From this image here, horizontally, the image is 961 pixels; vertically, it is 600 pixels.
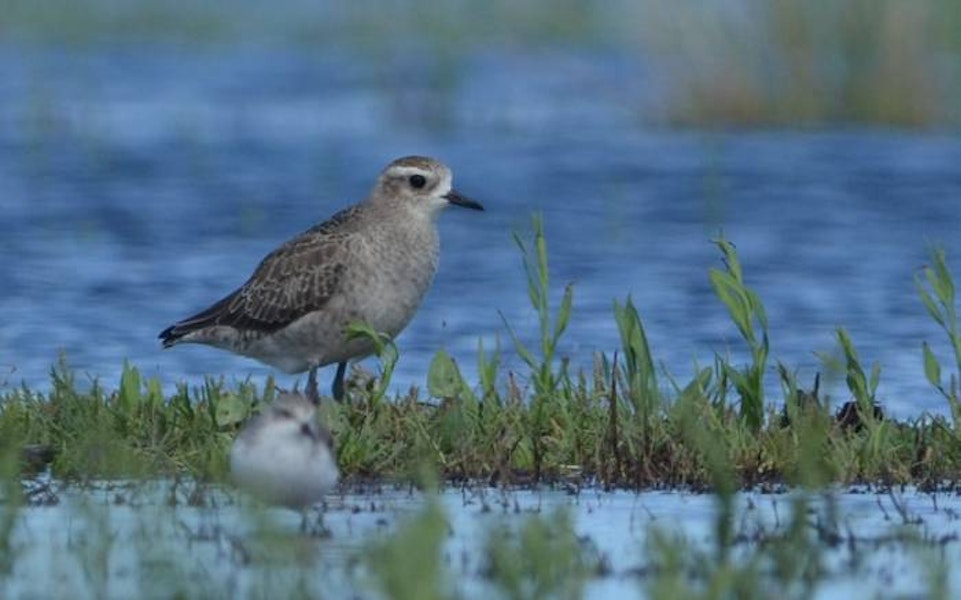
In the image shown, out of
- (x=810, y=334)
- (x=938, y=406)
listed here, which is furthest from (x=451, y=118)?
(x=938, y=406)

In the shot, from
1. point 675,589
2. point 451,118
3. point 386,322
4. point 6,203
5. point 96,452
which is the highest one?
point 451,118

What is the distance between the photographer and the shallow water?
7.32 metres

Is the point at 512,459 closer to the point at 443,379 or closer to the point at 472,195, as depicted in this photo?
the point at 443,379

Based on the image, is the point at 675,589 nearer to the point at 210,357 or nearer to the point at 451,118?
the point at 210,357

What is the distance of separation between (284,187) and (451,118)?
4.08 meters

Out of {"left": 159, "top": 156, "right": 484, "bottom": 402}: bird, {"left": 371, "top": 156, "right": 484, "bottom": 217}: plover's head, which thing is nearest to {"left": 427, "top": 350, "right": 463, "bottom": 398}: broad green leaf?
{"left": 159, "top": 156, "right": 484, "bottom": 402}: bird

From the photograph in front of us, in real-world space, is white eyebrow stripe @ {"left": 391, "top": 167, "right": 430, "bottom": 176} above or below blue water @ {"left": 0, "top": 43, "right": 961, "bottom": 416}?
below

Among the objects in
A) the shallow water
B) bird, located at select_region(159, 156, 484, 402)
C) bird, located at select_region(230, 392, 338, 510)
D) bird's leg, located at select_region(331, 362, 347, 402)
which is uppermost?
bird, located at select_region(159, 156, 484, 402)

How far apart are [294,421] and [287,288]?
299 cm

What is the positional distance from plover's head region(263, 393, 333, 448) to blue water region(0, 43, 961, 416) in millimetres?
3163

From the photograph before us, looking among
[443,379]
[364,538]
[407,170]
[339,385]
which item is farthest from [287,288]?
[364,538]

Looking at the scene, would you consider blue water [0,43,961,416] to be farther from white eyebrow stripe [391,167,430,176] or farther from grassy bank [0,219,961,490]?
grassy bank [0,219,961,490]

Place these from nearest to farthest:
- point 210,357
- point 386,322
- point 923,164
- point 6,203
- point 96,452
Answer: point 96,452 → point 386,322 → point 210,357 → point 6,203 → point 923,164

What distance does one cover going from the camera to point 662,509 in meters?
9.10
